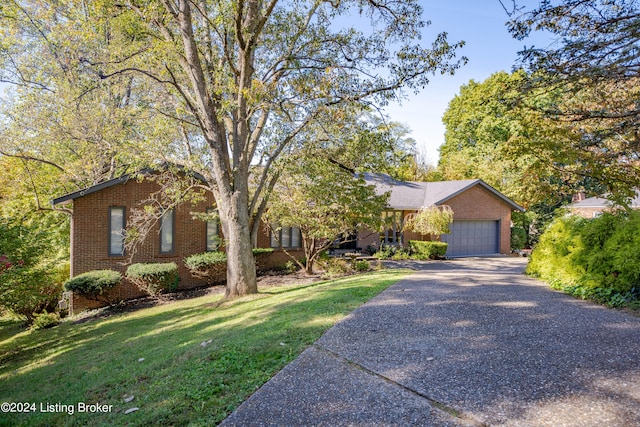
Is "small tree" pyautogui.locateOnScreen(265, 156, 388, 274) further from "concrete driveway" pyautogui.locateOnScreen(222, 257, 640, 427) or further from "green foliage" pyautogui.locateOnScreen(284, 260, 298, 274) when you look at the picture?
"concrete driveway" pyautogui.locateOnScreen(222, 257, 640, 427)

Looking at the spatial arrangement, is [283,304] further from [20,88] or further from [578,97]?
[20,88]

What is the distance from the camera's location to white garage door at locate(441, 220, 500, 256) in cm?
2319

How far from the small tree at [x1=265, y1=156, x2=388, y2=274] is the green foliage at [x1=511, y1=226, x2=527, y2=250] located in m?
15.7

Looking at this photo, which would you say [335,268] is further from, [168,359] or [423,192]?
[423,192]

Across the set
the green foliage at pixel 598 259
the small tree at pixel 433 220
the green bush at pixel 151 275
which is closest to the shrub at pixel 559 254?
the green foliage at pixel 598 259

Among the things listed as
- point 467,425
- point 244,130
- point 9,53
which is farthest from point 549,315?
point 9,53

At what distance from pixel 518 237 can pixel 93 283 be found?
82.2ft

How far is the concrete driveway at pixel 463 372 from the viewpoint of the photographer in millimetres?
3273

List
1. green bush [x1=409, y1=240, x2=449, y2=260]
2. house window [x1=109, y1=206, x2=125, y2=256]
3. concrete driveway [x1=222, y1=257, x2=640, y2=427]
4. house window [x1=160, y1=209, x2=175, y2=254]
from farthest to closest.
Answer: green bush [x1=409, y1=240, x2=449, y2=260], house window [x1=160, y1=209, x2=175, y2=254], house window [x1=109, y1=206, x2=125, y2=256], concrete driveway [x1=222, y1=257, x2=640, y2=427]

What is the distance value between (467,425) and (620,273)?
6114 mm

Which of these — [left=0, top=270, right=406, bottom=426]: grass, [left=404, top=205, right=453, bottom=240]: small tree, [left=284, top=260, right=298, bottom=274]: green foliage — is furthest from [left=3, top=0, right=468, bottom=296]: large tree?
[left=404, top=205, right=453, bottom=240]: small tree

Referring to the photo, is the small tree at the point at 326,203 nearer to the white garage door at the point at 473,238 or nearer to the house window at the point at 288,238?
the house window at the point at 288,238

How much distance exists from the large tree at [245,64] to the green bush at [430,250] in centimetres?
1214

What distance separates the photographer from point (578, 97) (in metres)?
12.0
